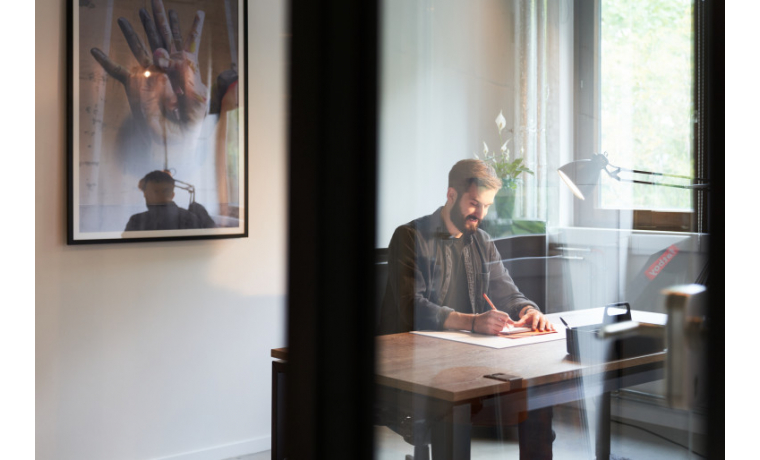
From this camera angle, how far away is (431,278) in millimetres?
630

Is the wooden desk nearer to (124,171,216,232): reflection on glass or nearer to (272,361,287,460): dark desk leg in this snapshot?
(272,361,287,460): dark desk leg

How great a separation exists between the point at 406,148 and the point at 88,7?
7.64 ft

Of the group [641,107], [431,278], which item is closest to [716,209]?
[641,107]

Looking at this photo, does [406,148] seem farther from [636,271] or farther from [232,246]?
[232,246]

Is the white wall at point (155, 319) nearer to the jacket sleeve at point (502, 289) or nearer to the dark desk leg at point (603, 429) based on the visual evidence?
the jacket sleeve at point (502, 289)

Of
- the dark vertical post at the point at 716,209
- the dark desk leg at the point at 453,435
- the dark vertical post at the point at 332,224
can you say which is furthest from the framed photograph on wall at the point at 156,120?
the dark vertical post at the point at 716,209

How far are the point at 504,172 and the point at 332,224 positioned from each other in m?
0.28

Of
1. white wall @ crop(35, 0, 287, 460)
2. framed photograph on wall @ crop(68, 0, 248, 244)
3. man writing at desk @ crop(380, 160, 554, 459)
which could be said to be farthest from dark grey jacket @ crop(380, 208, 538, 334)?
framed photograph on wall @ crop(68, 0, 248, 244)

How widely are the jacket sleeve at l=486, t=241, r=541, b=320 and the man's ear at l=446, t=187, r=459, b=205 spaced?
0.06 meters

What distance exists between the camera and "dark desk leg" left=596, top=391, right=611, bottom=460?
Answer: 43 cm

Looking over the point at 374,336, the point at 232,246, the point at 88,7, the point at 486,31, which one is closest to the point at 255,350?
the point at 232,246

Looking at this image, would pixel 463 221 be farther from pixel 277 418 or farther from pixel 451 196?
pixel 277 418

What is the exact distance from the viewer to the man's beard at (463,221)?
567 mm

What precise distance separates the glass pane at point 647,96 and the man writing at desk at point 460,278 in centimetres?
13
